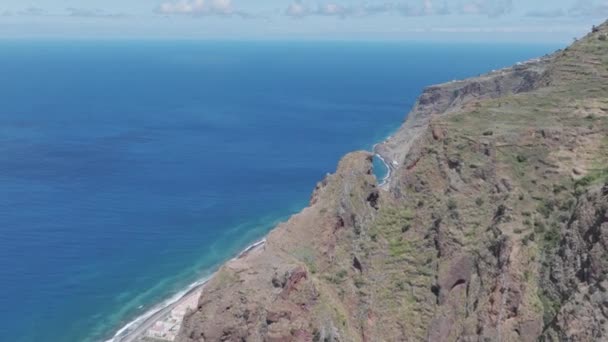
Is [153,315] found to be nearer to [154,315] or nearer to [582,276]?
[154,315]

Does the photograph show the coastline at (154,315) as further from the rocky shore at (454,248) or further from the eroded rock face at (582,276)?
the eroded rock face at (582,276)

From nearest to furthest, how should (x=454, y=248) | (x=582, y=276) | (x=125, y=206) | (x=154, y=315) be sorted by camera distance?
(x=582, y=276), (x=454, y=248), (x=154, y=315), (x=125, y=206)

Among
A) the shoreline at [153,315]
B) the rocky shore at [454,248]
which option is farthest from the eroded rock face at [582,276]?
the shoreline at [153,315]

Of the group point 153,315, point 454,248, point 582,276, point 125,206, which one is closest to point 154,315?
point 153,315

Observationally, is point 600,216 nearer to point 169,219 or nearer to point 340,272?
point 340,272

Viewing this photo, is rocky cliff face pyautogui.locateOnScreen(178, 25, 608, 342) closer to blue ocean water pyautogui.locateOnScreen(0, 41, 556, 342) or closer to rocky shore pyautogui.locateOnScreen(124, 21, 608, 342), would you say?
rocky shore pyautogui.locateOnScreen(124, 21, 608, 342)

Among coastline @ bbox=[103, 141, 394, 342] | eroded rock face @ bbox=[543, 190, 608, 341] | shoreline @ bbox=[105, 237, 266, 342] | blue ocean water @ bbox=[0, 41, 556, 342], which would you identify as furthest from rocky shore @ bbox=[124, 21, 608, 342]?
blue ocean water @ bbox=[0, 41, 556, 342]
